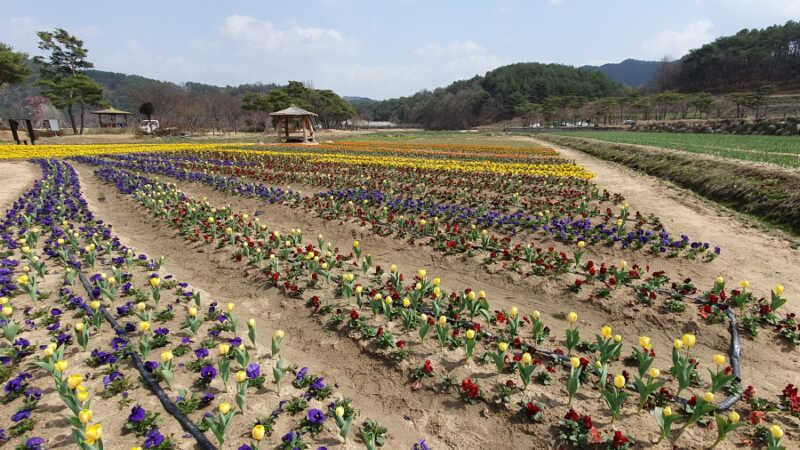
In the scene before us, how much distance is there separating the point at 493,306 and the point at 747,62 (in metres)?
123

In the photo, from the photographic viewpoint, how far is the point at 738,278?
20.1 ft

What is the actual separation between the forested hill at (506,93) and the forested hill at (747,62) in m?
25.0

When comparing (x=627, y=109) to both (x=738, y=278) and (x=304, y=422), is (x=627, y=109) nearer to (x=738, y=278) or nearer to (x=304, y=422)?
(x=738, y=278)

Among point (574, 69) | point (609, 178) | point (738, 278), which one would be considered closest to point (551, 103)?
point (574, 69)

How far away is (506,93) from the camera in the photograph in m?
124

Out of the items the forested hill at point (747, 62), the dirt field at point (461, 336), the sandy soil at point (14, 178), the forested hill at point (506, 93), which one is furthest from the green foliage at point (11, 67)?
the forested hill at point (747, 62)

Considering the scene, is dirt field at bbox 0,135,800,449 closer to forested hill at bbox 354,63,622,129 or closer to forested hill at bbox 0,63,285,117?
forested hill at bbox 0,63,285,117

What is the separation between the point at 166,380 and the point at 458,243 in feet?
18.4

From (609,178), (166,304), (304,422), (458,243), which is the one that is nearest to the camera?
(304,422)

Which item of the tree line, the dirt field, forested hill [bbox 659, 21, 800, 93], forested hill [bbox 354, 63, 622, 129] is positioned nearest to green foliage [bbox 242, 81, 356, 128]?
the tree line

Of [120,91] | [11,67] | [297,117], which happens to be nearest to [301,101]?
[297,117]

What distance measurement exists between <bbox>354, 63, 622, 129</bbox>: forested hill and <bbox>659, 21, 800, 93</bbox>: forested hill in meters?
25.0

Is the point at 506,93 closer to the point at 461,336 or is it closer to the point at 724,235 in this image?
the point at 724,235

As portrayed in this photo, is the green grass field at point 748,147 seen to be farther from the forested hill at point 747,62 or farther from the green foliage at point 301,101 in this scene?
the forested hill at point 747,62
